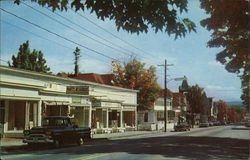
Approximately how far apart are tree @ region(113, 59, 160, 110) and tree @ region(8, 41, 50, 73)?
16086 mm

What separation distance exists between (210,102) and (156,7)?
163 meters

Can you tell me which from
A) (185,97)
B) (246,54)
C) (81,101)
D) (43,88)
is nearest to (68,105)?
(81,101)

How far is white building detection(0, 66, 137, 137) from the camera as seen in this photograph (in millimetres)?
27344

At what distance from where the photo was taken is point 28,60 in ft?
207

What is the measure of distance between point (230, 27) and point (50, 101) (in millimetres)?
17097

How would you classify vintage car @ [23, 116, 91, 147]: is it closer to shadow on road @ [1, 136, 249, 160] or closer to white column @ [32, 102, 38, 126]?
shadow on road @ [1, 136, 249, 160]

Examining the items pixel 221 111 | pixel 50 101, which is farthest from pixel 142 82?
pixel 221 111

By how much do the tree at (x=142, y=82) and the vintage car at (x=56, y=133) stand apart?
38243 millimetres

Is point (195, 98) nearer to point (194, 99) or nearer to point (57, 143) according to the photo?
point (194, 99)

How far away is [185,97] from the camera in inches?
4284

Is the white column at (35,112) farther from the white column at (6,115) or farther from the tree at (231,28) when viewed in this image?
the tree at (231,28)

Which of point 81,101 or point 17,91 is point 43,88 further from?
point 81,101

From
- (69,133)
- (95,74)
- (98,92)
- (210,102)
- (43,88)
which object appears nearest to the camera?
(69,133)

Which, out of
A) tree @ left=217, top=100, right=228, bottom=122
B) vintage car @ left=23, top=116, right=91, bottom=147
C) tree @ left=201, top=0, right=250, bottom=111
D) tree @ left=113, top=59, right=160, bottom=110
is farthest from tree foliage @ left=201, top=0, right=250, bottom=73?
tree @ left=217, top=100, right=228, bottom=122
